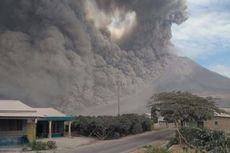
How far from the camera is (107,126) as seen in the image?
49.5 metres

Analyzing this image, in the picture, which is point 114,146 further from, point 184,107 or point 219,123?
point 219,123

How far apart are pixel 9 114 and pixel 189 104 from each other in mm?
18629

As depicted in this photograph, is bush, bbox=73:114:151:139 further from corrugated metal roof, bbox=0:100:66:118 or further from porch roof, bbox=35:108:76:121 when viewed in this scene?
corrugated metal roof, bbox=0:100:66:118

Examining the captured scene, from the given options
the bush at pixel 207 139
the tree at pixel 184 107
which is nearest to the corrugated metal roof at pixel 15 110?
the tree at pixel 184 107

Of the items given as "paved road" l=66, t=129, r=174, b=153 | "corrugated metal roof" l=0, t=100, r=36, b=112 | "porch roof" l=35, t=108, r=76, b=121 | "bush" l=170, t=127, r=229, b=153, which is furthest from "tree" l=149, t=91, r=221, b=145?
"corrugated metal roof" l=0, t=100, r=36, b=112

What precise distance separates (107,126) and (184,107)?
934 centimetres

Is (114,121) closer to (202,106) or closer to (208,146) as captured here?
(202,106)

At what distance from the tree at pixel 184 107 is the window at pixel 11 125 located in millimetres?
15341

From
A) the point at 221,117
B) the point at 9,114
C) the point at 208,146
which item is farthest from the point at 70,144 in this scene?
the point at 221,117

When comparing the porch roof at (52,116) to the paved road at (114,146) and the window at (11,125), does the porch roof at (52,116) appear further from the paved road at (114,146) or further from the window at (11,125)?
the paved road at (114,146)

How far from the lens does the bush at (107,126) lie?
5000cm

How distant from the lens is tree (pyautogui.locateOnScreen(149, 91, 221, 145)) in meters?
45.5

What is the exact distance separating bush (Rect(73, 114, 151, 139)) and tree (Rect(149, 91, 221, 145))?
19.4ft

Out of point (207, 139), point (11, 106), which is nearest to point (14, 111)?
point (11, 106)
